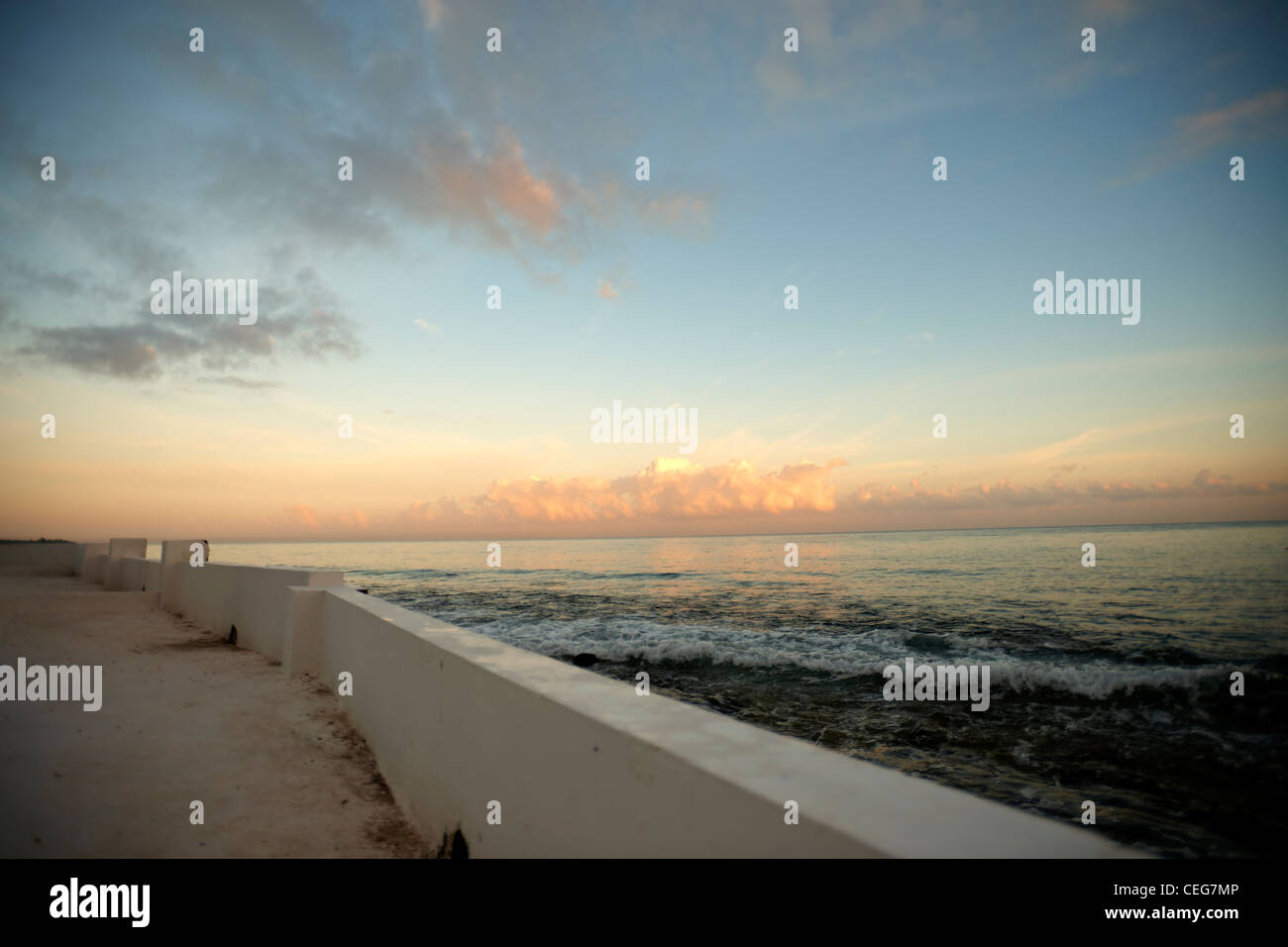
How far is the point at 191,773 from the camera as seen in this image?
3818 mm

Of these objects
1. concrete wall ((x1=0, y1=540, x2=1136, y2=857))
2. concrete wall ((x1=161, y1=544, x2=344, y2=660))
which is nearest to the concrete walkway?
concrete wall ((x1=0, y1=540, x2=1136, y2=857))

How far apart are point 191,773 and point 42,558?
3304 cm

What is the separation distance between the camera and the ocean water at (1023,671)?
5.67m

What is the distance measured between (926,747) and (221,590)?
973 centimetres

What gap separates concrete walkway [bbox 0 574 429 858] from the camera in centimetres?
304

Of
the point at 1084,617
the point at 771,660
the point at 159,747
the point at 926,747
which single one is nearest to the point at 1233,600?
the point at 1084,617

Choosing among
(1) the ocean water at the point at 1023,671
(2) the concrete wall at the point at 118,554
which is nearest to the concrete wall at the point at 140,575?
(2) the concrete wall at the point at 118,554

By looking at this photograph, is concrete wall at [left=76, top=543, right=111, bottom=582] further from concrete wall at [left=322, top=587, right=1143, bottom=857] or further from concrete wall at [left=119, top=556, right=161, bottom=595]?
concrete wall at [left=322, top=587, right=1143, bottom=857]

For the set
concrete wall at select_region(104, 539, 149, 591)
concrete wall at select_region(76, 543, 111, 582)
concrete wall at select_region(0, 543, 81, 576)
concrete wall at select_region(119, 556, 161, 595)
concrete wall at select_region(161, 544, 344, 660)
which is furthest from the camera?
concrete wall at select_region(0, 543, 81, 576)

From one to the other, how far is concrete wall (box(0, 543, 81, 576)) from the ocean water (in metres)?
13.8

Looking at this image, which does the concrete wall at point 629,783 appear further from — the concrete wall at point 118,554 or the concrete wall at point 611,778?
the concrete wall at point 118,554

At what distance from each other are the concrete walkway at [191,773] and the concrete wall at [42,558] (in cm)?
2522
